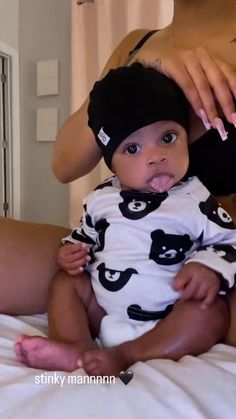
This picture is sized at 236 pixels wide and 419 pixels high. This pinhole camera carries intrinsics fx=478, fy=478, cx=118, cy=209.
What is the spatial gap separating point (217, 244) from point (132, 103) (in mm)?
244

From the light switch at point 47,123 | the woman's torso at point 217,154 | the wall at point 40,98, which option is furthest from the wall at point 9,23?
the woman's torso at point 217,154

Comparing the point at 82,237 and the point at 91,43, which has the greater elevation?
the point at 91,43

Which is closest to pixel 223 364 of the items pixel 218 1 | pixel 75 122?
pixel 75 122

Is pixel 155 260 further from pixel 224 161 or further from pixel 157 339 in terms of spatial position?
pixel 224 161

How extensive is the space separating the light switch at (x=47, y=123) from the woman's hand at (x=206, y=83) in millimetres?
1709

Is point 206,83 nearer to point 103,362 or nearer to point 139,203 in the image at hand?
point 139,203

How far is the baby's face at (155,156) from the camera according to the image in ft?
2.36

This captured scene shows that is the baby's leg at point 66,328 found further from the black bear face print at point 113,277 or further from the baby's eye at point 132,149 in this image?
the baby's eye at point 132,149

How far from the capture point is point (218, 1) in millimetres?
922

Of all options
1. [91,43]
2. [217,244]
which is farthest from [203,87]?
[91,43]

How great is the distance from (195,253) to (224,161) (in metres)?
0.24

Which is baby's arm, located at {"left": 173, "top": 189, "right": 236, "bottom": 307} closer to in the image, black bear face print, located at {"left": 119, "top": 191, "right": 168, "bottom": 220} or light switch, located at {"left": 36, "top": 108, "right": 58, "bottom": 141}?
black bear face print, located at {"left": 119, "top": 191, "right": 168, "bottom": 220}

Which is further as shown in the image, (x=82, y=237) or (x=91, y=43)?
(x=91, y=43)

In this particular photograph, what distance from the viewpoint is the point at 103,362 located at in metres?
0.60
